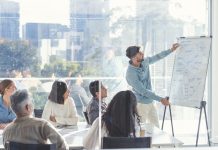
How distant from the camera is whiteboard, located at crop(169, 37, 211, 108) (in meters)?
Answer: 4.18

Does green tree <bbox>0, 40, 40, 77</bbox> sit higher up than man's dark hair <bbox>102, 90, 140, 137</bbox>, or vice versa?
green tree <bbox>0, 40, 40, 77</bbox>

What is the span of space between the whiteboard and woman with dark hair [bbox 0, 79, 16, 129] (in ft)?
6.21

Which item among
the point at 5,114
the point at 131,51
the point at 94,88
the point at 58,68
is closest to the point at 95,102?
the point at 94,88

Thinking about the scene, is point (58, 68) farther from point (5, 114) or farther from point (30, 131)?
point (30, 131)

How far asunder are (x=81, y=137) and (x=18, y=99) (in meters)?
0.69

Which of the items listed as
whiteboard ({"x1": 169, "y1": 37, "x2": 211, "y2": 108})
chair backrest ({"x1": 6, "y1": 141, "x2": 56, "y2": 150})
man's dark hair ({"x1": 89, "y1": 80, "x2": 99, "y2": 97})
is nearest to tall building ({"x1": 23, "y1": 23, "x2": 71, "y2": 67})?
man's dark hair ({"x1": 89, "y1": 80, "x2": 99, "y2": 97})

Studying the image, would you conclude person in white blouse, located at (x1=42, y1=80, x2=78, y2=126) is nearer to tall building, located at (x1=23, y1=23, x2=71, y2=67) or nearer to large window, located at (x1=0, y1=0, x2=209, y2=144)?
large window, located at (x1=0, y1=0, x2=209, y2=144)

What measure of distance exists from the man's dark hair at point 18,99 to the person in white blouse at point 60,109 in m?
0.95

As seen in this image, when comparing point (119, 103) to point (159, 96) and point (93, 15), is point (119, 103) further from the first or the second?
point (93, 15)

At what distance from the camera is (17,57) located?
493 centimetres

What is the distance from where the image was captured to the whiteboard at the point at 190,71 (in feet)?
13.7

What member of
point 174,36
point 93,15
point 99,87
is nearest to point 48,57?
point 93,15

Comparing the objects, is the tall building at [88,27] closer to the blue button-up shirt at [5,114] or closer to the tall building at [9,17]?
the tall building at [9,17]

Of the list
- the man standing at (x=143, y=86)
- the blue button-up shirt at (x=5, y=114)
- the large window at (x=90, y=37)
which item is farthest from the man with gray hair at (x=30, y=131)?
the large window at (x=90, y=37)
